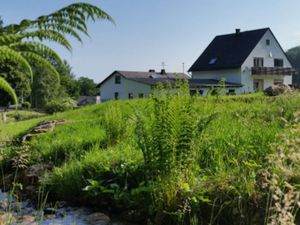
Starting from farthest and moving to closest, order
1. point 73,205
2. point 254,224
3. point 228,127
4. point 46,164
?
point 46,164 → point 228,127 → point 73,205 → point 254,224

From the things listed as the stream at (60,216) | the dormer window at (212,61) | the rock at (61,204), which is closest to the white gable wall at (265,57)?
the dormer window at (212,61)

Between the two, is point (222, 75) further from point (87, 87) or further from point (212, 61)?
point (87, 87)

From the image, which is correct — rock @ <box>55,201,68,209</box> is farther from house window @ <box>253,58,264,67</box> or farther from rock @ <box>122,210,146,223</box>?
house window @ <box>253,58,264,67</box>

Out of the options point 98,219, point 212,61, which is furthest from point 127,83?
point 98,219

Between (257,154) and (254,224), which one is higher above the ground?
(257,154)

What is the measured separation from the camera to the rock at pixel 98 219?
325 centimetres

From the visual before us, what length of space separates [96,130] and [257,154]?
10.6ft

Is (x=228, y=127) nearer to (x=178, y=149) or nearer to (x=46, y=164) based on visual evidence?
(x=178, y=149)

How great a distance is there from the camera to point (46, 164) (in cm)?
481

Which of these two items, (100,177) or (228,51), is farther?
(228,51)

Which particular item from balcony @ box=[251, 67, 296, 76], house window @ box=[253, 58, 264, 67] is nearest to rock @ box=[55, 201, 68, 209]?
balcony @ box=[251, 67, 296, 76]

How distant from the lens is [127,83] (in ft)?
110

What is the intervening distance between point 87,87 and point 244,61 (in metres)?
36.4

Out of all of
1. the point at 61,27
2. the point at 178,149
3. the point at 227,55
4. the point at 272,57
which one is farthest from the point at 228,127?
the point at 272,57
